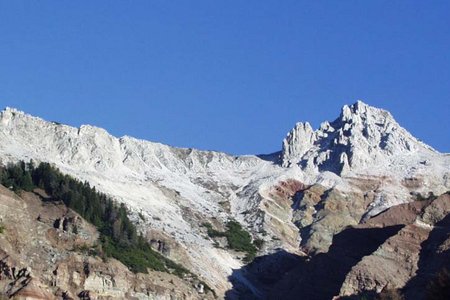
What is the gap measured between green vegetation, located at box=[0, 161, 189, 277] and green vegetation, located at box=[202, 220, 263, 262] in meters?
22.2

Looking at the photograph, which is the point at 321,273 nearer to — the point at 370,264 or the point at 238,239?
the point at 370,264

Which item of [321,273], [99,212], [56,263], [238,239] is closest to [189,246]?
[238,239]

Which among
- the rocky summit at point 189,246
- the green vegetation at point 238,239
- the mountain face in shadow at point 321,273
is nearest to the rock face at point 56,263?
the rocky summit at point 189,246

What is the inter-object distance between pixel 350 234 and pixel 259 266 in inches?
800

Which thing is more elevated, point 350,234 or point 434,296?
point 350,234

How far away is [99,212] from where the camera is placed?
525ft

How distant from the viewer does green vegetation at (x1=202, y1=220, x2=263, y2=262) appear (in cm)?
18062

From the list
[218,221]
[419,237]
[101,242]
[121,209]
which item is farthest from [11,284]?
[218,221]

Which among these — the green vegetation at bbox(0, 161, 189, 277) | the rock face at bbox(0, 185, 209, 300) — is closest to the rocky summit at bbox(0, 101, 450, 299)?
the rock face at bbox(0, 185, 209, 300)

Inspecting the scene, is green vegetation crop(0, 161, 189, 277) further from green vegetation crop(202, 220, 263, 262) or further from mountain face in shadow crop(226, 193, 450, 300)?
green vegetation crop(202, 220, 263, 262)

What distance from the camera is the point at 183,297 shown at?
148500 millimetres

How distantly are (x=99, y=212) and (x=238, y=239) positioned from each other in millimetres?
33731

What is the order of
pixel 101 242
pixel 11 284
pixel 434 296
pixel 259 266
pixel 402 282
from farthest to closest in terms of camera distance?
1. pixel 259 266
2. pixel 101 242
3. pixel 402 282
4. pixel 11 284
5. pixel 434 296

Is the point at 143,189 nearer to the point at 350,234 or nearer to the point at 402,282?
the point at 350,234
